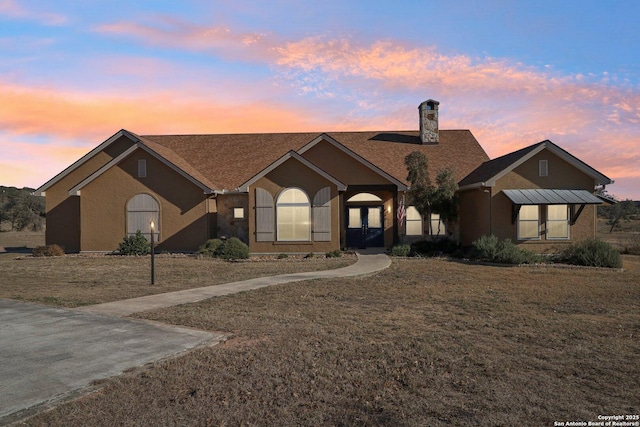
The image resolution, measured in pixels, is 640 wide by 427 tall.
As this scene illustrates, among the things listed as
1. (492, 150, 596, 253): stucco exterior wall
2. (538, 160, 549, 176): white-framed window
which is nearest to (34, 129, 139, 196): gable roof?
(492, 150, 596, 253): stucco exterior wall

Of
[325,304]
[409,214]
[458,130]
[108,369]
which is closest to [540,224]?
[409,214]

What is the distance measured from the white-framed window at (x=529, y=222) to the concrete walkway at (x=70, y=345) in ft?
55.2

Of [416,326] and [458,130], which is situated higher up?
[458,130]

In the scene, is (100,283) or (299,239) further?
(299,239)

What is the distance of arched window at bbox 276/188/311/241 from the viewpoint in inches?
934

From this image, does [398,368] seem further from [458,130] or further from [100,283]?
[458,130]

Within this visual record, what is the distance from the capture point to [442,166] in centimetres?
2777

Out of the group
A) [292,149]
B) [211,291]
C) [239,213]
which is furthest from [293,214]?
[211,291]

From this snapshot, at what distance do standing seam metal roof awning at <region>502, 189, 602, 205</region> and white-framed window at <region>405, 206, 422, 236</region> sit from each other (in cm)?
494

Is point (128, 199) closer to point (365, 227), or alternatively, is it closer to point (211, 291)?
point (365, 227)

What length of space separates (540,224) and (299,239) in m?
11.6

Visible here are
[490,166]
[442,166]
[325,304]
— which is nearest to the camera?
[325,304]

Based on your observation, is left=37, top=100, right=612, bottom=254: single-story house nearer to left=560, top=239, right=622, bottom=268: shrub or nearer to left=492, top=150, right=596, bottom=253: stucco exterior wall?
left=492, top=150, right=596, bottom=253: stucco exterior wall

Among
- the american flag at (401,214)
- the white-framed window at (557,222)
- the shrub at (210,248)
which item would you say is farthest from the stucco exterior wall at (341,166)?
the white-framed window at (557,222)
